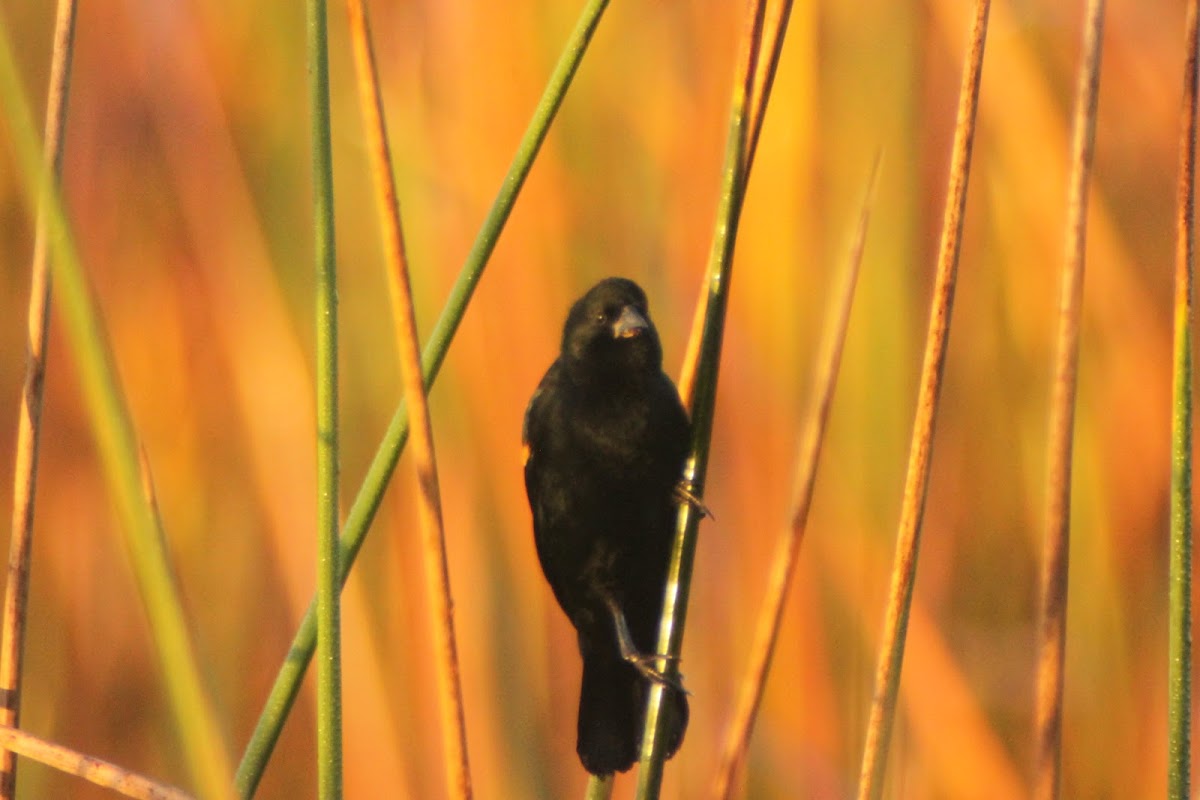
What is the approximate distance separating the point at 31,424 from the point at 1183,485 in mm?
1066

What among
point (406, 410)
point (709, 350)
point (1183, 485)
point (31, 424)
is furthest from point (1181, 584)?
point (31, 424)

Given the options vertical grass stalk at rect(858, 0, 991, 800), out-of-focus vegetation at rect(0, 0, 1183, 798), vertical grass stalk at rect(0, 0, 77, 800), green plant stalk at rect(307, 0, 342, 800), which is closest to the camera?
green plant stalk at rect(307, 0, 342, 800)

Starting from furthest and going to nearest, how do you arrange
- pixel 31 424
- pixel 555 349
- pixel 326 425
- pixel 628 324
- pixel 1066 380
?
pixel 555 349 < pixel 628 324 < pixel 31 424 < pixel 1066 380 < pixel 326 425

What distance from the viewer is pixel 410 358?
41.1 inches

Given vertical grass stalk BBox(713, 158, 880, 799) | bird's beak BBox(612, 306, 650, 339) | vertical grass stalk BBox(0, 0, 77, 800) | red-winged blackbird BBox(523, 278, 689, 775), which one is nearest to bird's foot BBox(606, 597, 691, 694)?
red-winged blackbird BBox(523, 278, 689, 775)

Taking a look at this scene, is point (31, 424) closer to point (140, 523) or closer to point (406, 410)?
point (140, 523)

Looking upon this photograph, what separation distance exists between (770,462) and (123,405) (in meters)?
1.33

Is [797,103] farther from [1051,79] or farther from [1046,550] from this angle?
[1046,550]

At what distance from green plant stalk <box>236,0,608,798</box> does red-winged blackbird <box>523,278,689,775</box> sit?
545 millimetres

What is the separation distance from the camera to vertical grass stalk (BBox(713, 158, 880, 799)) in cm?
A: 119

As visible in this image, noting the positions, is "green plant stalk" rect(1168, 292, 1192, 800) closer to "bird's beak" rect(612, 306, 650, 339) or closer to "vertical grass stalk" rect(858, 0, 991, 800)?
"vertical grass stalk" rect(858, 0, 991, 800)

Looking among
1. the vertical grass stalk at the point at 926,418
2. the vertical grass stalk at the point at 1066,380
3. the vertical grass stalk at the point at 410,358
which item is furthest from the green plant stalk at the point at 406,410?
the vertical grass stalk at the point at 1066,380

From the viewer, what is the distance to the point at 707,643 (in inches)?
86.9

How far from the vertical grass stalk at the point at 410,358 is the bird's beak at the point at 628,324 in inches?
22.7
